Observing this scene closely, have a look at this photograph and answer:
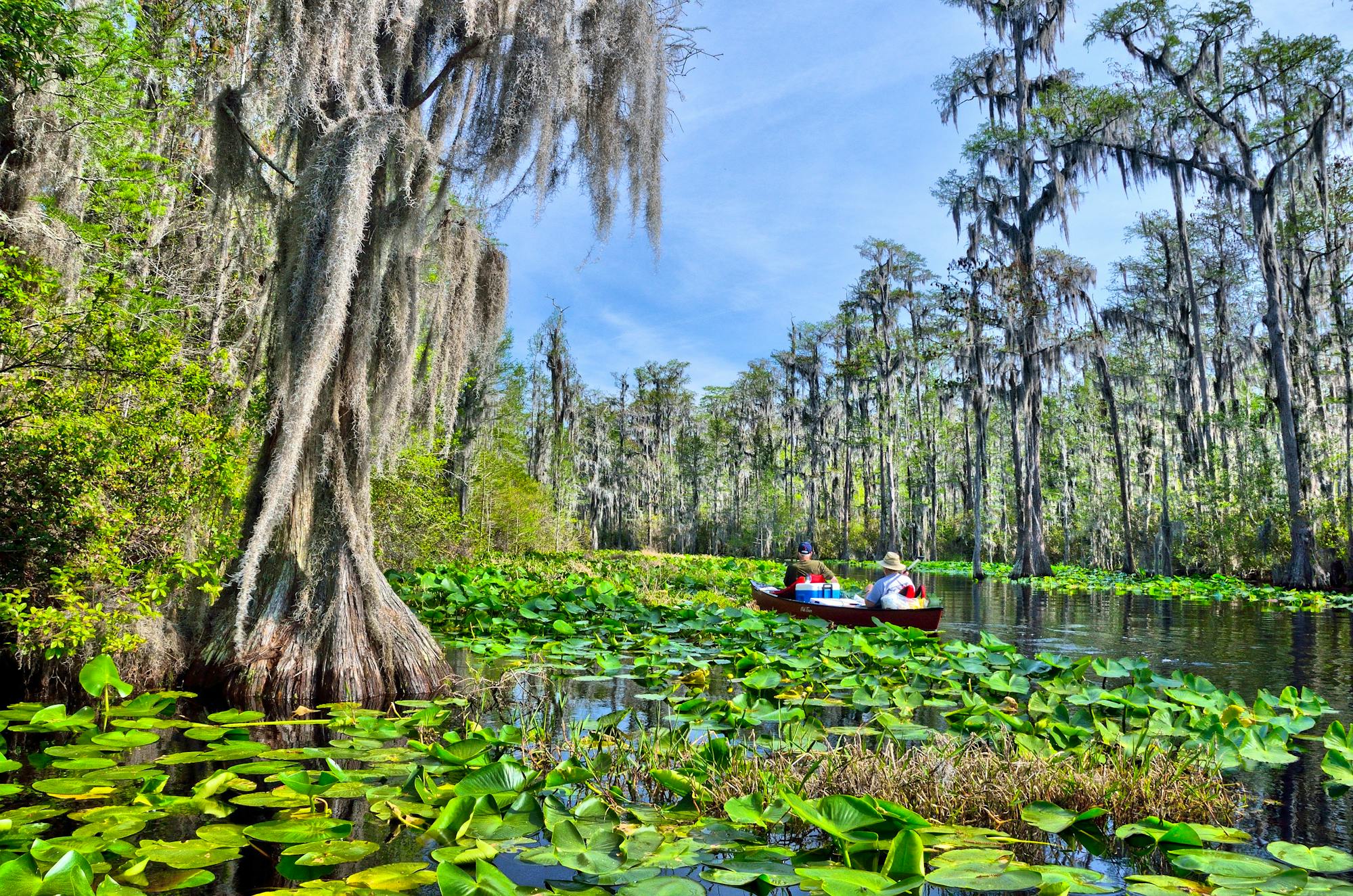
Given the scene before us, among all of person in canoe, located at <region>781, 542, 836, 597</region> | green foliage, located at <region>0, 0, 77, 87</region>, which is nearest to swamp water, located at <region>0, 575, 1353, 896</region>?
green foliage, located at <region>0, 0, 77, 87</region>

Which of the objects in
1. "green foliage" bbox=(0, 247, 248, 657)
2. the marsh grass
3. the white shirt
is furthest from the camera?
the white shirt

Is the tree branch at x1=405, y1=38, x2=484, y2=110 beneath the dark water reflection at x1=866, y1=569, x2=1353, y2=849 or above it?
above

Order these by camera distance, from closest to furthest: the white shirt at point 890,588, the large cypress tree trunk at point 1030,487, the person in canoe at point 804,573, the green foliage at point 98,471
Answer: the green foliage at point 98,471, the white shirt at point 890,588, the person in canoe at point 804,573, the large cypress tree trunk at point 1030,487

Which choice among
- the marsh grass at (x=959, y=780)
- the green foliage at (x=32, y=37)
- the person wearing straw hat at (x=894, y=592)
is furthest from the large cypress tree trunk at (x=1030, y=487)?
the green foliage at (x=32, y=37)

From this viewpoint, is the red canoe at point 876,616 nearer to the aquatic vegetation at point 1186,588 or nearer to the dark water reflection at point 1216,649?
the dark water reflection at point 1216,649

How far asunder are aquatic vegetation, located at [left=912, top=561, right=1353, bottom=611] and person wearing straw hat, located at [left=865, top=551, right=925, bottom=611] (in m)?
10.3

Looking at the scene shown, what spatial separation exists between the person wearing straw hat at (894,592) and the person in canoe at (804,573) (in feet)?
4.97

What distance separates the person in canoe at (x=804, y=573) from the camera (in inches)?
461

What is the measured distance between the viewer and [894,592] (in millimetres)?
9648

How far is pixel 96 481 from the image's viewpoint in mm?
4934

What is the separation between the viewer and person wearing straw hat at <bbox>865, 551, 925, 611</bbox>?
372 inches

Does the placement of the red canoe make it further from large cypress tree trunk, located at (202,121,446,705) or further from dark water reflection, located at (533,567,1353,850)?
large cypress tree trunk, located at (202,121,446,705)

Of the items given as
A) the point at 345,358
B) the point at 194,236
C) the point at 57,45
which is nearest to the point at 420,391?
the point at 345,358

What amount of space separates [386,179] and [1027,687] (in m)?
5.74
